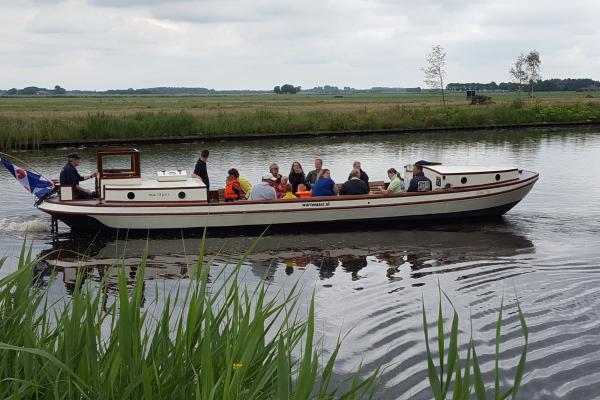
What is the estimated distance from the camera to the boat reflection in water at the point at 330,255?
13455 millimetres

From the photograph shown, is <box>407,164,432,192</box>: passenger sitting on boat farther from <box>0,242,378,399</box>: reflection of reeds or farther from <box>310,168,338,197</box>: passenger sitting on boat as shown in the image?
<box>0,242,378,399</box>: reflection of reeds

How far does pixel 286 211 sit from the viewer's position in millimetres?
16812

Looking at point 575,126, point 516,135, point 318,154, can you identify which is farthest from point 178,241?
point 575,126

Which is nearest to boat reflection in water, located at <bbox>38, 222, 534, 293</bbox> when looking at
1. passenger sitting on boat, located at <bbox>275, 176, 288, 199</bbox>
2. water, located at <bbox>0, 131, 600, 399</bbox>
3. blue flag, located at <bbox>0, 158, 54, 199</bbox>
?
water, located at <bbox>0, 131, 600, 399</bbox>

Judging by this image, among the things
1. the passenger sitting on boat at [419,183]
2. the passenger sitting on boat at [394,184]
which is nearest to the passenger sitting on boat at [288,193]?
the passenger sitting on boat at [394,184]

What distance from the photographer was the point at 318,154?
1359 inches

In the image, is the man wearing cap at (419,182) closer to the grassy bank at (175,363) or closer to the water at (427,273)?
the water at (427,273)

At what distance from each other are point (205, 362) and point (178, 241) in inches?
513

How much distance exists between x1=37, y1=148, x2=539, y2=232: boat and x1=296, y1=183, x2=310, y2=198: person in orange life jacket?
76 centimetres

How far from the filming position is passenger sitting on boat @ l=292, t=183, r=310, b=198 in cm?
1759

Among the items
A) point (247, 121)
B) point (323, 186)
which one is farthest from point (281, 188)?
point (247, 121)

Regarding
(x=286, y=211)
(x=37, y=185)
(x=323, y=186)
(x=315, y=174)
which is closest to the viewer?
(x=286, y=211)

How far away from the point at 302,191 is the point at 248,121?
25.2m

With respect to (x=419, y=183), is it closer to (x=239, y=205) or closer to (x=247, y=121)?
(x=239, y=205)
